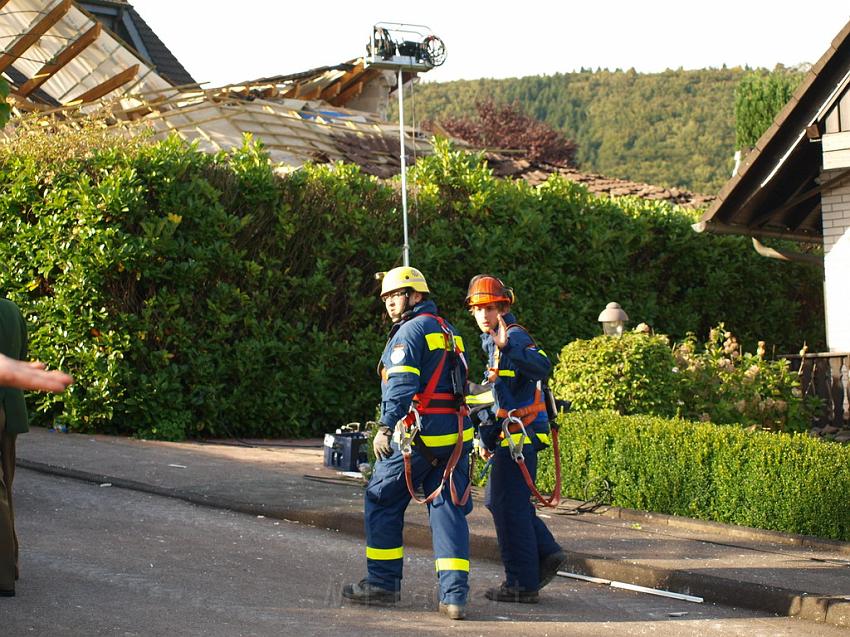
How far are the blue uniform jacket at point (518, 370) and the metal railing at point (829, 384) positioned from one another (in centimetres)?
803

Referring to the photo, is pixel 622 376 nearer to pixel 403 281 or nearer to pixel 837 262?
pixel 837 262

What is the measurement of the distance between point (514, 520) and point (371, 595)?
3.45ft

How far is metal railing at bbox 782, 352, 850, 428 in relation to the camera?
15.2m

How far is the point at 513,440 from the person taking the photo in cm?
794

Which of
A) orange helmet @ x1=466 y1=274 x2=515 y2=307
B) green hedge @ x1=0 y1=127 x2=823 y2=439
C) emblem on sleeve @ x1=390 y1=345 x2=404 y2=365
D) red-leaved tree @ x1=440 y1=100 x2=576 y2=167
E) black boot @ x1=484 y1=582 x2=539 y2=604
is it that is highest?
red-leaved tree @ x1=440 y1=100 x2=576 y2=167

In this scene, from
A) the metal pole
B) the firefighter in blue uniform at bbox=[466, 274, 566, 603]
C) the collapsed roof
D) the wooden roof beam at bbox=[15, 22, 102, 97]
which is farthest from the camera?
the wooden roof beam at bbox=[15, 22, 102, 97]

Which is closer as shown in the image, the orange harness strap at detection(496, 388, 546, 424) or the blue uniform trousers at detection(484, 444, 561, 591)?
the blue uniform trousers at detection(484, 444, 561, 591)

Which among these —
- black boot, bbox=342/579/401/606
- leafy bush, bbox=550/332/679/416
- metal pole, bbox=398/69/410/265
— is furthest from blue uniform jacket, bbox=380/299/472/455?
metal pole, bbox=398/69/410/265

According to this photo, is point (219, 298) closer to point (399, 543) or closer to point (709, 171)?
point (399, 543)

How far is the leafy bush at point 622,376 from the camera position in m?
12.8

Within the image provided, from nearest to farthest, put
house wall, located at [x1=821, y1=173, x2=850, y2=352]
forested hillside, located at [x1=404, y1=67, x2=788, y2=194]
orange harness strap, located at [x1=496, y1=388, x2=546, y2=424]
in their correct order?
orange harness strap, located at [x1=496, y1=388, x2=546, y2=424]
house wall, located at [x1=821, y1=173, x2=850, y2=352]
forested hillside, located at [x1=404, y1=67, x2=788, y2=194]

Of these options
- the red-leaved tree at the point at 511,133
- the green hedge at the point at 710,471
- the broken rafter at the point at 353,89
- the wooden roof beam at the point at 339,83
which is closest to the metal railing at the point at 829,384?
the green hedge at the point at 710,471

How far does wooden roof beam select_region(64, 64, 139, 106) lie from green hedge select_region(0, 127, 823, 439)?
8049mm

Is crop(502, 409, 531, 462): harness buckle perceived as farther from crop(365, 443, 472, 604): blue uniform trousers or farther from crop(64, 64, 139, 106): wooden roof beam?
crop(64, 64, 139, 106): wooden roof beam
